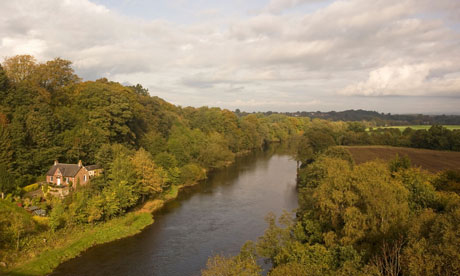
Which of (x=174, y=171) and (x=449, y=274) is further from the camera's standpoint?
(x=174, y=171)

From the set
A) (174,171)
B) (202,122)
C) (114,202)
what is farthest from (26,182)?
(202,122)

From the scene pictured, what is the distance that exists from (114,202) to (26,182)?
10.2 metres

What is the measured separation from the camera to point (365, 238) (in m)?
16.2

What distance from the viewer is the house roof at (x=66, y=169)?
3166 cm

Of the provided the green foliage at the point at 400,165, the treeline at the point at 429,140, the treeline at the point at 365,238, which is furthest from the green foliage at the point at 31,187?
the treeline at the point at 429,140

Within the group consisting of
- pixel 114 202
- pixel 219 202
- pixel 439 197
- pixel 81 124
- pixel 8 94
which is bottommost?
pixel 219 202

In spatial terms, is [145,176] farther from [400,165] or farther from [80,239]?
[400,165]

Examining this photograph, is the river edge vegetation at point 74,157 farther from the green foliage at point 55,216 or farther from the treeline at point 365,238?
the treeline at point 365,238

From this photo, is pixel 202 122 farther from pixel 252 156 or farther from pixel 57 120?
pixel 57 120

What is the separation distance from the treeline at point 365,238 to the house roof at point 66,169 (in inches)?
850

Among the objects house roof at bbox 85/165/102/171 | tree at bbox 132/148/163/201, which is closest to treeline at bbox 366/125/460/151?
tree at bbox 132/148/163/201

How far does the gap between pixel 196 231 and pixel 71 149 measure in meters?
17.8

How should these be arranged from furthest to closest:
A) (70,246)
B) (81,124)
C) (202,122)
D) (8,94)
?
(202,122), (81,124), (8,94), (70,246)

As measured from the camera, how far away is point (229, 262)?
14727mm
